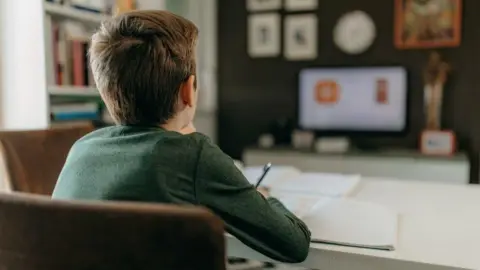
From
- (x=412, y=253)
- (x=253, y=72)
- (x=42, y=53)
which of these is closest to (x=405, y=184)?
(x=412, y=253)

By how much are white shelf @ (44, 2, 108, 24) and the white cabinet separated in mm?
1935

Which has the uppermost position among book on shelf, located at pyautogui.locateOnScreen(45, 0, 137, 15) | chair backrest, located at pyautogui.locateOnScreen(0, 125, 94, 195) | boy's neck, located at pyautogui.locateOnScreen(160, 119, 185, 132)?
book on shelf, located at pyautogui.locateOnScreen(45, 0, 137, 15)

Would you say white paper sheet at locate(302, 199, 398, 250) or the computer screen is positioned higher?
the computer screen

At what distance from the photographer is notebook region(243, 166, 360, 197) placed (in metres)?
1.58

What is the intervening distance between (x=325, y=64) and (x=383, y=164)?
101 cm

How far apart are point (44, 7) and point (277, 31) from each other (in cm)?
246

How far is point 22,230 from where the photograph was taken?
2.49 feet

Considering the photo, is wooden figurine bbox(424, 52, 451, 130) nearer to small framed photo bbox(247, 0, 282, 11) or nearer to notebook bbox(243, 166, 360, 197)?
small framed photo bbox(247, 0, 282, 11)

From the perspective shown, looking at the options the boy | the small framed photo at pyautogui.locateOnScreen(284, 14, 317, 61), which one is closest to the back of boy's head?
the boy

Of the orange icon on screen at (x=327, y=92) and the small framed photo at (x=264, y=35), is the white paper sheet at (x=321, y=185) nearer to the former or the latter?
the orange icon on screen at (x=327, y=92)

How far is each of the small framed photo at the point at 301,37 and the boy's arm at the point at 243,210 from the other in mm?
3379

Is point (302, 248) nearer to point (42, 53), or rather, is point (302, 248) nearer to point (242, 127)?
point (42, 53)

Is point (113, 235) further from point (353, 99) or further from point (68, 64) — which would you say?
point (353, 99)

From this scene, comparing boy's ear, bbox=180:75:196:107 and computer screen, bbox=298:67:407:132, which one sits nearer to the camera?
boy's ear, bbox=180:75:196:107
